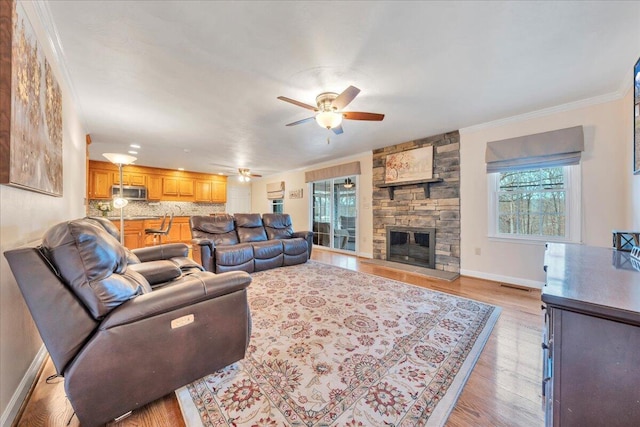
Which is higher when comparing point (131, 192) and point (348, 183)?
point (348, 183)

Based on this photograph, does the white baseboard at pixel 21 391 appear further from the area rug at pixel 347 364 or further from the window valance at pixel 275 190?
the window valance at pixel 275 190

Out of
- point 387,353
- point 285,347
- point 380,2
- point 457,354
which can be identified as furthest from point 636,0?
point 285,347

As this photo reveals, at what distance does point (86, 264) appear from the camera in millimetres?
1079

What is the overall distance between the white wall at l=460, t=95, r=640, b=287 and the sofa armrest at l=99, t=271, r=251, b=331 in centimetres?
366

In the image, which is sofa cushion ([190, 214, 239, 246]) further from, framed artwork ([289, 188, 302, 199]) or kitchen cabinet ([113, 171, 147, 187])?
kitchen cabinet ([113, 171, 147, 187])

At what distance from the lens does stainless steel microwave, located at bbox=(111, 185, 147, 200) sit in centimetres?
649

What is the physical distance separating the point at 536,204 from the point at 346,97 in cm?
307

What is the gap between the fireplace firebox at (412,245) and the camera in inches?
165

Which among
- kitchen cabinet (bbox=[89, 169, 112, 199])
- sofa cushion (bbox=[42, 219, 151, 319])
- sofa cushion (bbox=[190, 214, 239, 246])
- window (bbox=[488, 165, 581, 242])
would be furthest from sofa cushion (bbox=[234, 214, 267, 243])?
kitchen cabinet (bbox=[89, 169, 112, 199])

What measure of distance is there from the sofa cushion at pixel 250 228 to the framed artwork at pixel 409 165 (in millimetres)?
2695

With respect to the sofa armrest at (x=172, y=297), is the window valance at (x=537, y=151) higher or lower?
higher

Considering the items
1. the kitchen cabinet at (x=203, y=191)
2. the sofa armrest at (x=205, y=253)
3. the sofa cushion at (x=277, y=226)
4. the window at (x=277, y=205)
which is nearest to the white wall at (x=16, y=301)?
the sofa armrest at (x=205, y=253)

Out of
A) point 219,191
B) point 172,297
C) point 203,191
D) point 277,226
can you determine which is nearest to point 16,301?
point 172,297

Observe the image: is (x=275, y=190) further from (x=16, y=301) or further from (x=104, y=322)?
(x=104, y=322)
